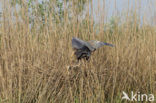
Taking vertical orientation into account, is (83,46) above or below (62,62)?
above

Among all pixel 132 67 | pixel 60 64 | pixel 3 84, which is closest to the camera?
pixel 3 84

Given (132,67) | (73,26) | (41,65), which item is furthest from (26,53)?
(132,67)

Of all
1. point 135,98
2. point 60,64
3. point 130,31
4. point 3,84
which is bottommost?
point 135,98

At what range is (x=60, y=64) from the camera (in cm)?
210

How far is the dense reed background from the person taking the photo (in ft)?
6.65

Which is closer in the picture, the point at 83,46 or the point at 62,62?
the point at 83,46

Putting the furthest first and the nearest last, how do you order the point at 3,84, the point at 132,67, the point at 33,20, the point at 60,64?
the point at 33,20 < the point at 132,67 < the point at 60,64 < the point at 3,84

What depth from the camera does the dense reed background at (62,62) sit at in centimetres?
203

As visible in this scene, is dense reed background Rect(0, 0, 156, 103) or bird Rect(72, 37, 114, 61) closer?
bird Rect(72, 37, 114, 61)

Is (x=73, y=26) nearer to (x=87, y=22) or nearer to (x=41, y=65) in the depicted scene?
(x=87, y=22)

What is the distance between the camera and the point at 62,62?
210cm

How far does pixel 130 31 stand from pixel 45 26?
847mm

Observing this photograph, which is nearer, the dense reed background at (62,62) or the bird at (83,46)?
the bird at (83,46)

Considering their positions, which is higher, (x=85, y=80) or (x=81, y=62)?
(x=81, y=62)
